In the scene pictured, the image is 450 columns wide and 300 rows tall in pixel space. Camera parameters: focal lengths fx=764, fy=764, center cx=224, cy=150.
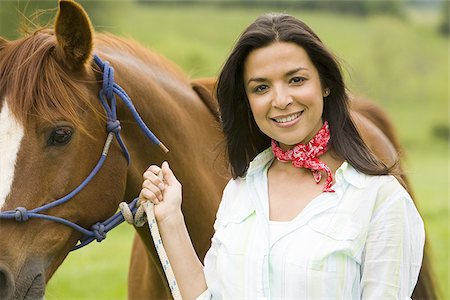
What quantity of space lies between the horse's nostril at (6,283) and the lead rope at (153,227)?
0.48m

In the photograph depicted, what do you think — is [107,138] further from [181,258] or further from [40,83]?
[181,258]

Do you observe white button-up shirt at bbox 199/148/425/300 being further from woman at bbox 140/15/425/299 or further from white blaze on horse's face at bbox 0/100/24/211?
white blaze on horse's face at bbox 0/100/24/211

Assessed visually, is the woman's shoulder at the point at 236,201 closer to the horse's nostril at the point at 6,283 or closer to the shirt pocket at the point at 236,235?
the shirt pocket at the point at 236,235

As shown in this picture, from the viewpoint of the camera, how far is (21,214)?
2.55m

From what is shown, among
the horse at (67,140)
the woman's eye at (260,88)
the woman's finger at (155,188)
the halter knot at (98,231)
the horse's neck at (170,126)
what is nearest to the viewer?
the woman's eye at (260,88)

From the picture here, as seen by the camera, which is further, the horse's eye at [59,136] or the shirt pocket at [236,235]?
the horse's eye at [59,136]

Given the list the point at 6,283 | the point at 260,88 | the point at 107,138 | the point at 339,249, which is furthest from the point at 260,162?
the point at 6,283

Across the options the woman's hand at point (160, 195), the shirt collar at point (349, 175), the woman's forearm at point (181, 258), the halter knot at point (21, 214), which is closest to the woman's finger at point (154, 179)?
the woman's hand at point (160, 195)

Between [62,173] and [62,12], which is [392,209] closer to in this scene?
[62,173]

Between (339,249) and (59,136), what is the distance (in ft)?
3.52

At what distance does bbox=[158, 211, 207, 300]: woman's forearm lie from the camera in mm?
2621

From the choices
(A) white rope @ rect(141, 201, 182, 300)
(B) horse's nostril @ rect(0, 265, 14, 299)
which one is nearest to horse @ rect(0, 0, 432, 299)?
(B) horse's nostril @ rect(0, 265, 14, 299)

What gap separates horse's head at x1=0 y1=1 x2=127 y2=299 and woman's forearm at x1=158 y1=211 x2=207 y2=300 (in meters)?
0.32

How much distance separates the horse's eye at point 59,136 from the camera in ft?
8.80
